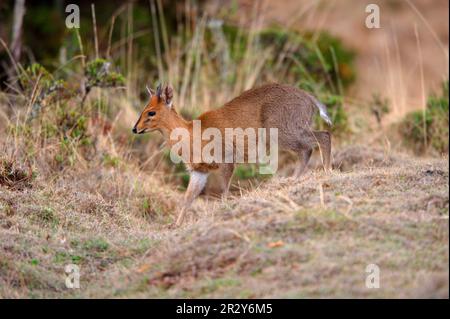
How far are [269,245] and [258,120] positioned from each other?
3210mm

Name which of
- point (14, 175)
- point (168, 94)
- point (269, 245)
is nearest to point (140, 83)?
point (168, 94)

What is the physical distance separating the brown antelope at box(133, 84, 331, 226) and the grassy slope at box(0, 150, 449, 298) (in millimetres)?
1078

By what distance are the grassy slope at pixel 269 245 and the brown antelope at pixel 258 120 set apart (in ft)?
3.54

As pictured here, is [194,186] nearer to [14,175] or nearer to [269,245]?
[14,175]

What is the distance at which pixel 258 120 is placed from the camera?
9.18m

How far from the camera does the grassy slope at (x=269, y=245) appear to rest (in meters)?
5.71

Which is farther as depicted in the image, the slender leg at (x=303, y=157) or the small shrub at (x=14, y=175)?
the slender leg at (x=303, y=157)

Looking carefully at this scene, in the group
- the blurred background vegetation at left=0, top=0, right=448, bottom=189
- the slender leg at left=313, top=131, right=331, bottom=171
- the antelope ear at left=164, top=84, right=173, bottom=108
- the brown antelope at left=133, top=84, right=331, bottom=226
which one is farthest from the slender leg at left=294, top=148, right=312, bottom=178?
the blurred background vegetation at left=0, top=0, right=448, bottom=189

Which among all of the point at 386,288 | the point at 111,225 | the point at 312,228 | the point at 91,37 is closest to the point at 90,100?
the point at 111,225

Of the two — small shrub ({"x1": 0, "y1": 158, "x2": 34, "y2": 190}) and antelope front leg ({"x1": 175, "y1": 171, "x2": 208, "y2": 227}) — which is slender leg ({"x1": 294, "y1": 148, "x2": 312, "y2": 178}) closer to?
antelope front leg ({"x1": 175, "y1": 171, "x2": 208, "y2": 227})

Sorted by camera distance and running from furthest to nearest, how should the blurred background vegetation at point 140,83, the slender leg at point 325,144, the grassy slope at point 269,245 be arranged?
the blurred background vegetation at point 140,83 < the slender leg at point 325,144 < the grassy slope at point 269,245

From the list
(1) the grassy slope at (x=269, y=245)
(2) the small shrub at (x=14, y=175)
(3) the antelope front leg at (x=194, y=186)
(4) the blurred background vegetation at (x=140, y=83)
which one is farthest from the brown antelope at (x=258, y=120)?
(4) the blurred background vegetation at (x=140, y=83)

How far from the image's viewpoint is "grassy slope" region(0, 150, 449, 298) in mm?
5715

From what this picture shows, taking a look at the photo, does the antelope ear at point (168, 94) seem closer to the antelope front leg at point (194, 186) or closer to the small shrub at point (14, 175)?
the antelope front leg at point (194, 186)
